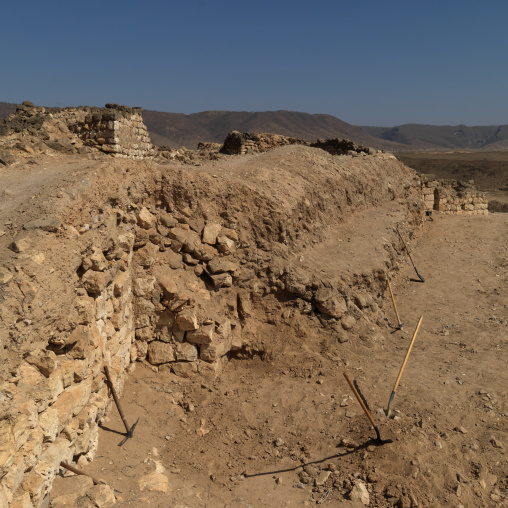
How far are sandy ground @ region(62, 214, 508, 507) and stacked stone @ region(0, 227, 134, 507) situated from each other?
36 centimetres

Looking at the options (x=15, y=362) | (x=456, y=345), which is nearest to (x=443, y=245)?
(x=456, y=345)

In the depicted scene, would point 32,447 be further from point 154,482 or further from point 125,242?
point 125,242

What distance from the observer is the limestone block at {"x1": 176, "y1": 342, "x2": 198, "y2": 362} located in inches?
275

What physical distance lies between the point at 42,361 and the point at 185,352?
2.84 metres

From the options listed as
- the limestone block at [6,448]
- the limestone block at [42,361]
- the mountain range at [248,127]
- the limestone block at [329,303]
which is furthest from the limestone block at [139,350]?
the mountain range at [248,127]

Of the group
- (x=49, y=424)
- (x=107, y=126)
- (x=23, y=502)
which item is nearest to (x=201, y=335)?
(x=49, y=424)

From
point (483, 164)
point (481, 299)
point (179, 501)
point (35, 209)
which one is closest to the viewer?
point (179, 501)

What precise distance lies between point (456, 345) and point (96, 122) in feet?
27.0

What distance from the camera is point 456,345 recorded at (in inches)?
324

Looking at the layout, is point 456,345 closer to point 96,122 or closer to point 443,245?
point 443,245

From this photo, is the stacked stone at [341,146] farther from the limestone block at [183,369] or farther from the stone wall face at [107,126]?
the limestone block at [183,369]

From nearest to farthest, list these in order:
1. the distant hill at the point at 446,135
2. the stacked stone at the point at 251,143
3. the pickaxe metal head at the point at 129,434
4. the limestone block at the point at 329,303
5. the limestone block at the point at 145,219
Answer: the pickaxe metal head at the point at 129,434 < the limestone block at the point at 145,219 < the limestone block at the point at 329,303 < the stacked stone at the point at 251,143 < the distant hill at the point at 446,135

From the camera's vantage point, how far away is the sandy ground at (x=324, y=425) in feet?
17.4

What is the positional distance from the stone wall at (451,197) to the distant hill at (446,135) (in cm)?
11973
